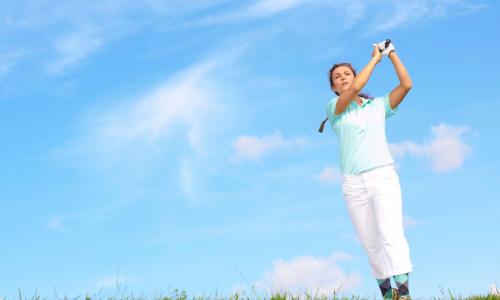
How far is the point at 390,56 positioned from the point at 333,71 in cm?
71

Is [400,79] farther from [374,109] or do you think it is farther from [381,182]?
[381,182]

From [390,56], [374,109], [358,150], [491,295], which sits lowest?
[491,295]

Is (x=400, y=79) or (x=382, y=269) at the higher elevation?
(x=400, y=79)

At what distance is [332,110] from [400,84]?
33.9 inches

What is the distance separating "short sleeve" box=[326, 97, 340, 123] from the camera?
836cm

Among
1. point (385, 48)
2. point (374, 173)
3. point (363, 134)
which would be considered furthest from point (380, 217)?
point (385, 48)

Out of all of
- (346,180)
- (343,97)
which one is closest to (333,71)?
(343,97)

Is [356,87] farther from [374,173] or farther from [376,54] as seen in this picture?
[374,173]

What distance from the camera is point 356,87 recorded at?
25.9 feet

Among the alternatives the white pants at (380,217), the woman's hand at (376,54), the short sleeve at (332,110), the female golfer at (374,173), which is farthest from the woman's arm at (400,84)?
the white pants at (380,217)

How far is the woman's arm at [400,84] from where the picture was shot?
8305mm

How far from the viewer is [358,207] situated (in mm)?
8062

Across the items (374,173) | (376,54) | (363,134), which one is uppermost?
(376,54)

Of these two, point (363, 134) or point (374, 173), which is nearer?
point (374, 173)
